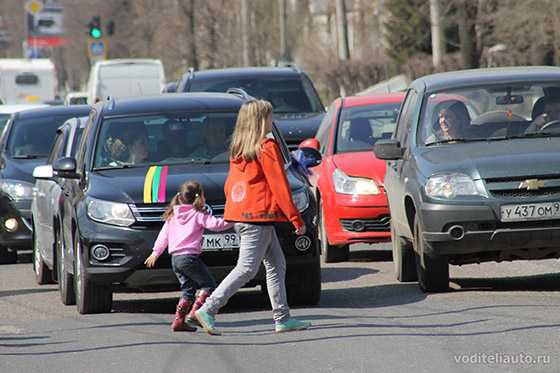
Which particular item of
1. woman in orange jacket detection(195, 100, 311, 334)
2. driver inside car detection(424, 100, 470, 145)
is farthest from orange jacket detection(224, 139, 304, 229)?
driver inside car detection(424, 100, 470, 145)

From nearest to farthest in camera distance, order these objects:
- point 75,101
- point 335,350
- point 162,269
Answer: point 335,350, point 162,269, point 75,101

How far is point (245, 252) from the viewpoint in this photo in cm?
1038

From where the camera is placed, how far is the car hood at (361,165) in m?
15.3

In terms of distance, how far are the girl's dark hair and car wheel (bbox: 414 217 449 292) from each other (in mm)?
1976

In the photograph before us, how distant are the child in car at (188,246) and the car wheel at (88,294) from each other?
1.12 meters

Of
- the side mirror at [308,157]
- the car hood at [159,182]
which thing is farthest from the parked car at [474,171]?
the car hood at [159,182]

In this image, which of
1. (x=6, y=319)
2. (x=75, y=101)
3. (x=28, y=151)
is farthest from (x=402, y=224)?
(x=75, y=101)

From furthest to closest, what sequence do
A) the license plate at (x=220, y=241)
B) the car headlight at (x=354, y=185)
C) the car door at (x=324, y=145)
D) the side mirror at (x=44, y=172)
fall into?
the car door at (x=324, y=145) < the car headlight at (x=354, y=185) < the side mirror at (x=44, y=172) < the license plate at (x=220, y=241)

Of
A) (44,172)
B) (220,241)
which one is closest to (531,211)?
(220,241)

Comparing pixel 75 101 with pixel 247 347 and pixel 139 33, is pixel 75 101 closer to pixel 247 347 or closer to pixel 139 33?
pixel 247 347

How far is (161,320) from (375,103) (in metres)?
6.25

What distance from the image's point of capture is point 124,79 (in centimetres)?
4238

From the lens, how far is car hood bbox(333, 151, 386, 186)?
50.3 feet

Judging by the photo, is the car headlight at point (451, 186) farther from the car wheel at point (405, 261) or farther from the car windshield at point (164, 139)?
the car windshield at point (164, 139)
